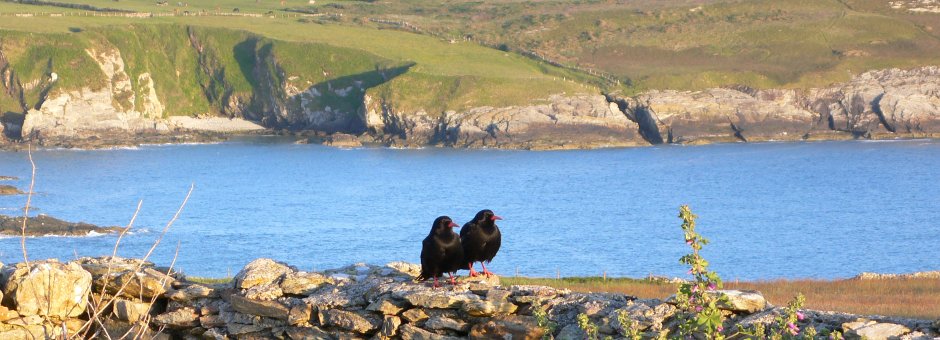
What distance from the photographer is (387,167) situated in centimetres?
12706

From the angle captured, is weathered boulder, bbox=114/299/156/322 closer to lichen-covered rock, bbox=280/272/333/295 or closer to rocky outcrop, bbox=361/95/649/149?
lichen-covered rock, bbox=280/272/333/295

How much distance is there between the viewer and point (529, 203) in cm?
10000

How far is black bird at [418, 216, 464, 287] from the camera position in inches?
705

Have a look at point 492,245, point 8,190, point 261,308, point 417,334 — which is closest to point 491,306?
point 417,334

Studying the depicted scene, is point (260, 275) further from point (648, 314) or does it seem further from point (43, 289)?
point (648, 314)

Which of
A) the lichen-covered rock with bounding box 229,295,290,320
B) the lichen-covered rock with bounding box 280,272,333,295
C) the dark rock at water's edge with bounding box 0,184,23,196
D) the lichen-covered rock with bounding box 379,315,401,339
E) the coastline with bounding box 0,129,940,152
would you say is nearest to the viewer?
the lichen-covered rock with bounding box 379,315,401,339

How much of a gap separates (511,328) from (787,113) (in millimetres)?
142236

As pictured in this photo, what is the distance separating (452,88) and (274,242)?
257ft

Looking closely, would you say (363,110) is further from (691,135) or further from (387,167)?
(691,135)

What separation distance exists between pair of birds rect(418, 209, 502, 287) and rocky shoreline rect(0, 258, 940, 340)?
32cm

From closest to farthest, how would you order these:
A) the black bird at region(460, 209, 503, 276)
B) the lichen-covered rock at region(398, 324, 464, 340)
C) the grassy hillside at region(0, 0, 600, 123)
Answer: the lichen-covered rock at region(398, 324, 464, 340), the black bird at region(460, 209, 503, 276), the grassy hillside at region(0, 0, 600, 123)

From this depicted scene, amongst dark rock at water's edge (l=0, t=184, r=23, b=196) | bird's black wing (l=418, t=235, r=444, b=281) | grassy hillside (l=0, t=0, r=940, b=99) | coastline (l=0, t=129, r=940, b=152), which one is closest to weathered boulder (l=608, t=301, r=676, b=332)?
bird's black wing (l=418, t=235, r=444, b=281)

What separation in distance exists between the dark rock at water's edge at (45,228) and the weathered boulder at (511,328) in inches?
2386

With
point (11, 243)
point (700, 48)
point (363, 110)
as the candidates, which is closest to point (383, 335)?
point (11, 243)
